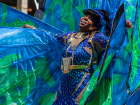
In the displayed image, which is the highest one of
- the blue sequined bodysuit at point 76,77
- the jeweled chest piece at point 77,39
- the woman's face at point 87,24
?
the woman's face at point 87,24

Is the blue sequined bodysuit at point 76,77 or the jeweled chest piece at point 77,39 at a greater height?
the jeweled chest piece at point 77,39

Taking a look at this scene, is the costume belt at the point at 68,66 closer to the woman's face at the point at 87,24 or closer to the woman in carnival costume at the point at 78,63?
the woman in carnival costume at the point at 78,63

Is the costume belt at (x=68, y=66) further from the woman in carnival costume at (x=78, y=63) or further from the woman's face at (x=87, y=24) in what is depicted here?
the woman's face at (x=87, y=24)

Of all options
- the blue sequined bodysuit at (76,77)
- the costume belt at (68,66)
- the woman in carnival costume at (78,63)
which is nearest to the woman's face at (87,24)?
the woman in carnival costume at (78,63)

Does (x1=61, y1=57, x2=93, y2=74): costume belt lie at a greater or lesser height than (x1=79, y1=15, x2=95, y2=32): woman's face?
lesser

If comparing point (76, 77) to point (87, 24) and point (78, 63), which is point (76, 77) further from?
point (87, 24)

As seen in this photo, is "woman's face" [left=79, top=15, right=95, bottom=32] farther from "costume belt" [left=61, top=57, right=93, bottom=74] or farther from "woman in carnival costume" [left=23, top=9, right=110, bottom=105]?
"costume belt" [left=61, top=57, right=93, bottom=74]

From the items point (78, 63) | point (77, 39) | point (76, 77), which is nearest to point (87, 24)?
point (77, 39)

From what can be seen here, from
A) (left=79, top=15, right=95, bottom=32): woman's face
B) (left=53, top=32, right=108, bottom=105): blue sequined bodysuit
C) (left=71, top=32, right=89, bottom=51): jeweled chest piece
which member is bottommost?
(left=53, top=32, right=108, bottom=105): blue sequined bodysuit

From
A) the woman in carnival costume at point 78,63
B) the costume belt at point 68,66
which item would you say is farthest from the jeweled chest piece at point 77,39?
the costume belt at point 68,66

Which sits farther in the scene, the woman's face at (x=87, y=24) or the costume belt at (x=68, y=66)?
the woman's face at (x=87, y=24)

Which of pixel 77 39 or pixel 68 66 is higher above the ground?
pixel 77 39

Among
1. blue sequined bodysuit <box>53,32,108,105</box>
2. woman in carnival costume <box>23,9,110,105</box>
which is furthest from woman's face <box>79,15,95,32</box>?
blue sequined bodysuit <box>53,32,108,105</box>

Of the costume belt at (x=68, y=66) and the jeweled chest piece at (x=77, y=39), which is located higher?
the jeweled chest piece at (x=77, y=39)
